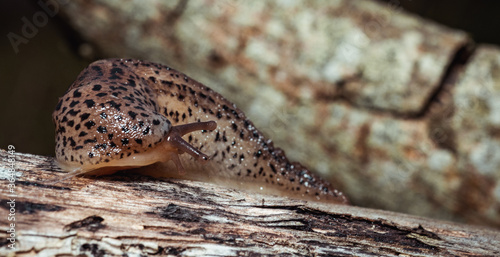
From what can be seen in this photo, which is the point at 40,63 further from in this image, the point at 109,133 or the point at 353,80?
the point at 353,80

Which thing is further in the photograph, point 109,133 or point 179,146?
point 179,146

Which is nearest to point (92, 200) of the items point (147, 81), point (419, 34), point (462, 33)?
point (147, 81)

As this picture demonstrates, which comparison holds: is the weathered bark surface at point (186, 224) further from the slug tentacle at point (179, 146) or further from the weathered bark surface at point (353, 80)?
the weathered bark surface at point (353, 80)

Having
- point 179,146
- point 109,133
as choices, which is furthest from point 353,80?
point 109,133

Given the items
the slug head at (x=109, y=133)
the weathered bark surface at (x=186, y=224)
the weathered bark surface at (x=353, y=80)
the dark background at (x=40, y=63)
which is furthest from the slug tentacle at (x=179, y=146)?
the weathered bark surface at (x=353, y=80)

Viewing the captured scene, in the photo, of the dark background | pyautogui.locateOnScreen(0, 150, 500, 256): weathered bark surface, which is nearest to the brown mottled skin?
pyautogui.locateOnScreen(0, 150, 500, 256): weathered bark surface

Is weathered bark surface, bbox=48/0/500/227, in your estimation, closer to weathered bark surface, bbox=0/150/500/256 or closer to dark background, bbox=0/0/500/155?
dark background, bbox=0/0/500/155

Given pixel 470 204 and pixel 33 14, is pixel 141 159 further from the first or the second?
pixel 470 204
